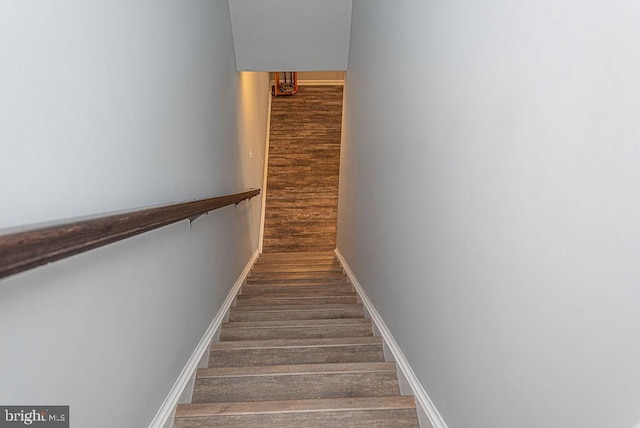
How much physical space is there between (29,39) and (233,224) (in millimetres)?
2590

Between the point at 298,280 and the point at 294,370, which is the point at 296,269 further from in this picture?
the point at 294,370

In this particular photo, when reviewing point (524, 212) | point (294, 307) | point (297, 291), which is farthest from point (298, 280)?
point (524, 212)

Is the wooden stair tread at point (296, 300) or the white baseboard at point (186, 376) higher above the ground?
the white baseboard at point (186, 376)

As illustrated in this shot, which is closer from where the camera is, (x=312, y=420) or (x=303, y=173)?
(x=312, y=420)

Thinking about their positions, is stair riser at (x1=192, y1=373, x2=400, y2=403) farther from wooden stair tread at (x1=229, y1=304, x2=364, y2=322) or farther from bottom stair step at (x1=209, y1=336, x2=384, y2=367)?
wooden stair tread at (x1=229, y1=304, x2=364, y2=322)

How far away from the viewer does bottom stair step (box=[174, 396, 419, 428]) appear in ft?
5.01

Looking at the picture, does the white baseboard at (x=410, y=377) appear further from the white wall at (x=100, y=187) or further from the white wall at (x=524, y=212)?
the white wall at (x=100, y=187)

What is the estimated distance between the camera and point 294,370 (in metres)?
1.88

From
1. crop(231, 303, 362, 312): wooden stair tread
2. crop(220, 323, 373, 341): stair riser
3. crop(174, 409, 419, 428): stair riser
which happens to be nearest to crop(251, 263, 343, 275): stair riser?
crop(231, 303, 362, 312): wooden stair tread

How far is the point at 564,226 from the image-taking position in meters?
0.76

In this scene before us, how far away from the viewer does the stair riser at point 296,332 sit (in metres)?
2.45

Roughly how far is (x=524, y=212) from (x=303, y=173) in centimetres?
627

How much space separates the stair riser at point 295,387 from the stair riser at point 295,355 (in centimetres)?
25

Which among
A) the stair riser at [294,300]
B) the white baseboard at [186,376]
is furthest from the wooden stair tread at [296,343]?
the stair riser at [294,300]
